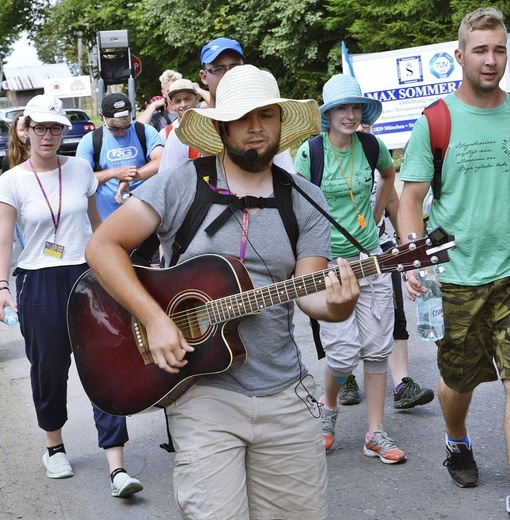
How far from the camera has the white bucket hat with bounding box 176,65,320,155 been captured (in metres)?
3.37

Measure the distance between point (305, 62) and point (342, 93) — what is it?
21816 millimetres

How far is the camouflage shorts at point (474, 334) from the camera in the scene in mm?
4340

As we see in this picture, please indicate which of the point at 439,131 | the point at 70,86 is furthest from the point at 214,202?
the point at 70,86

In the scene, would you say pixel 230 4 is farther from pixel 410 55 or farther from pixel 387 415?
pixel 387 415

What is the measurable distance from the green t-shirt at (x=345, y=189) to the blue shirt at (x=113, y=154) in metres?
1.96

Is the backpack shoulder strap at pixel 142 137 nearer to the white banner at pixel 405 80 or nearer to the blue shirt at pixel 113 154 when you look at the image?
the blue shirt at pixel 113 154

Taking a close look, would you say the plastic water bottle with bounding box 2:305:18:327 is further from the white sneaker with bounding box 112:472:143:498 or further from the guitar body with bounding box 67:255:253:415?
the guitar body with bounding box 67:255:253:415

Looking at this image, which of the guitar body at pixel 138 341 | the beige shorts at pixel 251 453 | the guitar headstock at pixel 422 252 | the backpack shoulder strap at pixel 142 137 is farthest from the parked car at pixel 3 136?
the guitar headstock at pixel 422 252

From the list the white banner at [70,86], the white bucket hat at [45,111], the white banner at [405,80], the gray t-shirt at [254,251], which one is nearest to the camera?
the gray t-shirt at [254,251]

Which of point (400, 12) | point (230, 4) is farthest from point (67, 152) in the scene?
point (400, 12)

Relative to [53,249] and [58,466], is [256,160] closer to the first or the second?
[53,249]

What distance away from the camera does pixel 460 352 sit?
14.7 ft

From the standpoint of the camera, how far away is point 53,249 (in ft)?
16.9

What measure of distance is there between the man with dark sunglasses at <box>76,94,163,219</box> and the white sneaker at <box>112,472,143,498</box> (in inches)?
96.6
